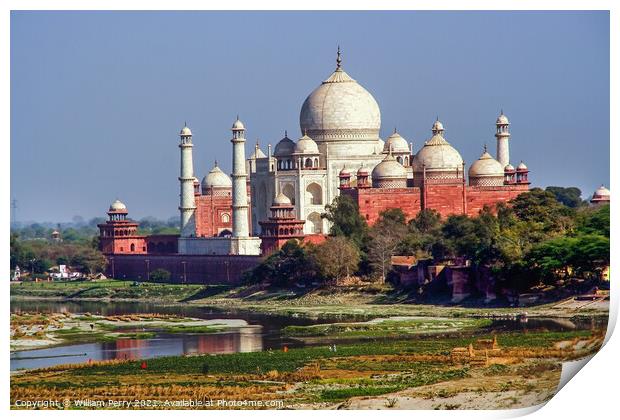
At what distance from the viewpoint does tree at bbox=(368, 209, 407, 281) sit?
5231 cm

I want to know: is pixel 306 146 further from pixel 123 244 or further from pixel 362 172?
pixel 123 244

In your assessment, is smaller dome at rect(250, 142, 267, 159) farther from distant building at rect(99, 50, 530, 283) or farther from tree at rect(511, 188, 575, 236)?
tree at rect(511, 188, 575, 236)

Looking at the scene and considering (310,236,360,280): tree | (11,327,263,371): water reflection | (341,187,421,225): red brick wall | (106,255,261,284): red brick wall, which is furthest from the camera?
(341,187,421,225): red brick wall

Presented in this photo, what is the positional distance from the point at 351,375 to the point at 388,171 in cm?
2727

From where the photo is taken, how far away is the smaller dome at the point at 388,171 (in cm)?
6056

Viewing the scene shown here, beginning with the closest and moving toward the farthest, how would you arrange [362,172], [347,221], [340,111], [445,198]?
[347,221]
[445,198]
[362,172]
[340,111]

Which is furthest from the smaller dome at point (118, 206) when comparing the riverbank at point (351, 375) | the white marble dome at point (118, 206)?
the riverbank at point (351, 375)

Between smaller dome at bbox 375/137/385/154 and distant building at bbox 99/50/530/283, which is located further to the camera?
smaller dome at bbox 375/137/385/154

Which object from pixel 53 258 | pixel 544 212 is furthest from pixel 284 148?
pixel 544 212

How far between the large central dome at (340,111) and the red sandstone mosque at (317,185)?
34mm

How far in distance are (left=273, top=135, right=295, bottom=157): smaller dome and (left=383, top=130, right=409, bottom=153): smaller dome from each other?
10.9ft

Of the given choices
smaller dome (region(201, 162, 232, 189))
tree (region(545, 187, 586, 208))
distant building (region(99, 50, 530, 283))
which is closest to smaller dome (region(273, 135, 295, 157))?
distant building (region(99, 50, 530, 283))

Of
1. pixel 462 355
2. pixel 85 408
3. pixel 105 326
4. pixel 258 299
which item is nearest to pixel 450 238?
pixel 258 299

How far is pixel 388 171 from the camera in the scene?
60562mm
